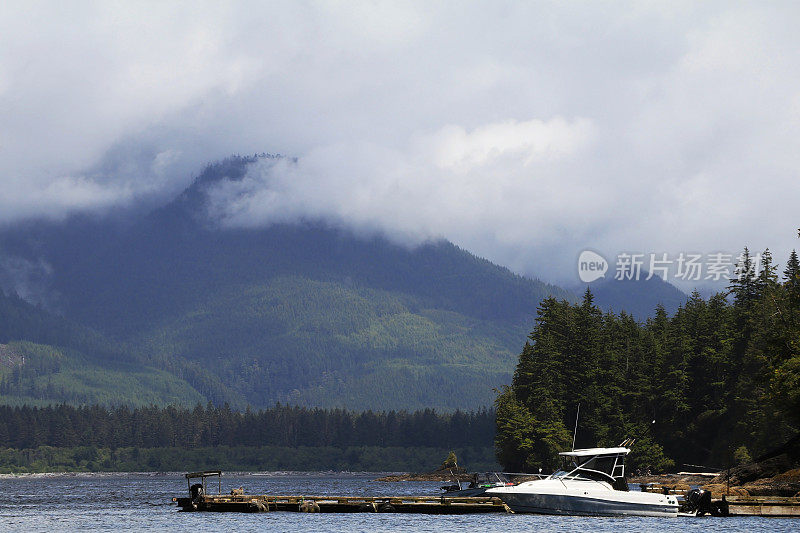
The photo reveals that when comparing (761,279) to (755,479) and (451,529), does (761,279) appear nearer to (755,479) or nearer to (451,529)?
(755,479)

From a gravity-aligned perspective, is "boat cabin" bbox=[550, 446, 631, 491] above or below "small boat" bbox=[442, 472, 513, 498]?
above

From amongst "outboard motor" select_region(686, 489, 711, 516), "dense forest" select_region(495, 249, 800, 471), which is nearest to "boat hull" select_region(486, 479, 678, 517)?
"outboard motor" select_region(686, 489, 711, 516)

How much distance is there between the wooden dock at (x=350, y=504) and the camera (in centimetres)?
9388

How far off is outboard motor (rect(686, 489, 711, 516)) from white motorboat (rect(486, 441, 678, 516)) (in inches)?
71.1

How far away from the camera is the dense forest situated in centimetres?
15900

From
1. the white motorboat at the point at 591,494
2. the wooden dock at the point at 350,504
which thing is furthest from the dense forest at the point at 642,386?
the white motorboat at the point at 591,494

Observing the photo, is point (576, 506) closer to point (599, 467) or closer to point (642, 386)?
point (599, 467)

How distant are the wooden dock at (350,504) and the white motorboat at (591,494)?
3397 millimetres

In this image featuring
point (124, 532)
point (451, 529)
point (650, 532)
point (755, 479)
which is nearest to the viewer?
point (650, 532)

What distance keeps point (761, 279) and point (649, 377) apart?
2406 cm

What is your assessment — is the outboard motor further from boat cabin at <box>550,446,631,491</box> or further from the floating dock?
boat cabin at <box>550,446,631,491</box>

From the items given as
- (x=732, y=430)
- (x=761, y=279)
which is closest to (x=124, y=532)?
(x=732, y=430)

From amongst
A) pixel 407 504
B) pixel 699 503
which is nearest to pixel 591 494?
pixel 699 503

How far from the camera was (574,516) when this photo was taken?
8606 centimetres
